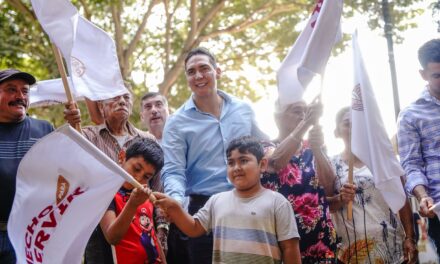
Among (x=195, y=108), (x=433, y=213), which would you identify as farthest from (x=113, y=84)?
(x=433, y=213)

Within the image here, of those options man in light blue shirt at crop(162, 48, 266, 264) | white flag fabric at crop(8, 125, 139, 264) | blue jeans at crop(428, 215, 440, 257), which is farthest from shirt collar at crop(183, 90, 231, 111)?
blue jeans at crop(428, 215, 440, 257)

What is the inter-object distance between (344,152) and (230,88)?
1032 centimetres

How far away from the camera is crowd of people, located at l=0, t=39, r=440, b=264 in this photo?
3.96 m

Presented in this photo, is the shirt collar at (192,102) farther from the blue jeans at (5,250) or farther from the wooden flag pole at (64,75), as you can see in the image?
the blue jeans at (5,250)

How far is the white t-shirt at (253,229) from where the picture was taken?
12.7 feet

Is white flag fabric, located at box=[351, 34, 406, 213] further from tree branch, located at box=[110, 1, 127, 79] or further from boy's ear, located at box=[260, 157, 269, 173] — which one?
tree branch, located at box=[110, 1, 127, 79]

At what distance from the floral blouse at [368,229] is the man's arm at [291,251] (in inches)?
35.8

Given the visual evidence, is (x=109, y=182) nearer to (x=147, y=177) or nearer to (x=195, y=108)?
(x=147, y=177)

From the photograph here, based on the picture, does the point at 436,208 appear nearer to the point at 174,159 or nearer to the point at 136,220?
the point at 174,159

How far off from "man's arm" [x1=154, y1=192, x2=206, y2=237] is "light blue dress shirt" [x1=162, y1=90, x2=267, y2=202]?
0.45 meters

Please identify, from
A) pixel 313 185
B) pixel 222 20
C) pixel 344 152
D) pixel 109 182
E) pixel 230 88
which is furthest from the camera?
pixel 230 88

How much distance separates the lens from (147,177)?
430 centimetres

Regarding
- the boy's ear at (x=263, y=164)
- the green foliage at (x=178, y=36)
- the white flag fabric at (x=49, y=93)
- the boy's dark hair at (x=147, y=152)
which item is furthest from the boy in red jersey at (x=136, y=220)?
the green foliage at (x=178, y=36)

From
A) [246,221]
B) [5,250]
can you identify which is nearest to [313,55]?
[246,221]
